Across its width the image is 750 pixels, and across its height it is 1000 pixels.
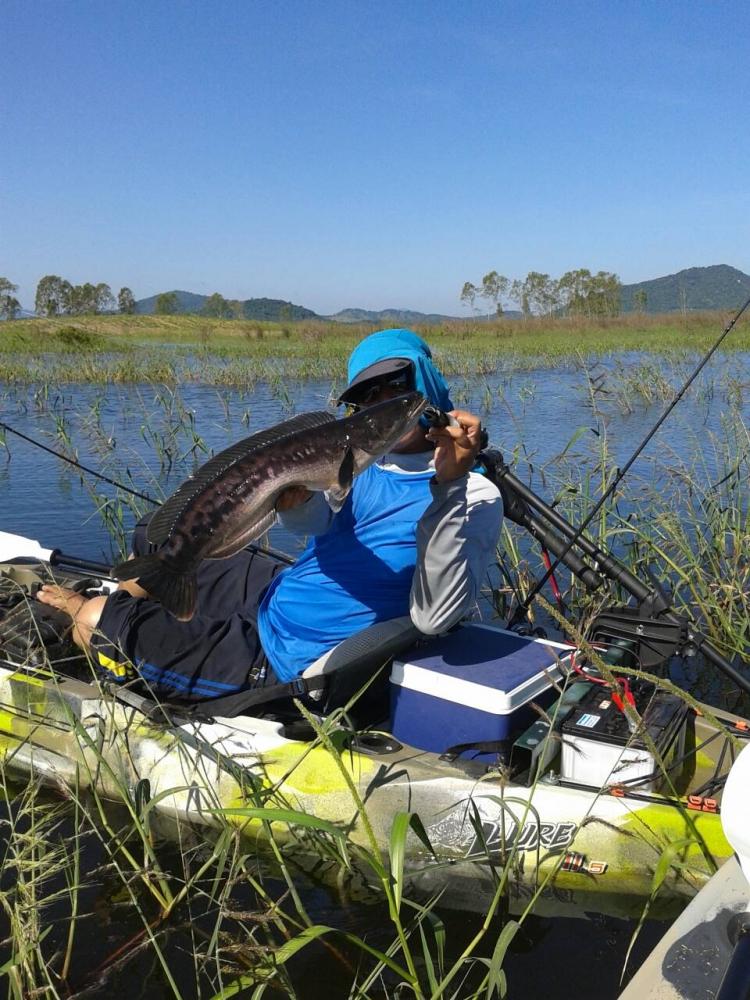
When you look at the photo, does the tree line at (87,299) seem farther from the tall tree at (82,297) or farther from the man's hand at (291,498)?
the man's hand at (291,498)

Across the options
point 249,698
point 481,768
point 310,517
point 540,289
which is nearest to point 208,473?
point 310,517

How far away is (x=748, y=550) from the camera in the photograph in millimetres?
5430

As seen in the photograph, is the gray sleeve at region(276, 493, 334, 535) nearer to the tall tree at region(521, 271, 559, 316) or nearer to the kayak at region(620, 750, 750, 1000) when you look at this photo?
the kayak at region(620, 750, 750, 1000)

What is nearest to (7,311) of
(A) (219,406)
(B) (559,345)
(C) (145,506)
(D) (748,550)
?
(B) (559,345)

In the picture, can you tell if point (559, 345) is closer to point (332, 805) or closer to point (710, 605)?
point (710, 605)

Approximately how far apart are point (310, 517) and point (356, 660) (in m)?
0.61

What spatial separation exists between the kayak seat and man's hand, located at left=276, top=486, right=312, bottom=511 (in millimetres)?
586

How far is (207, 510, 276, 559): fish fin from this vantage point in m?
3.01

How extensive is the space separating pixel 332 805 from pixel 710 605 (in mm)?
2885

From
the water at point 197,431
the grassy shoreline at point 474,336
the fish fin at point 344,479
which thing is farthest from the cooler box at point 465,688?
the grassy shoreline at point 474,336

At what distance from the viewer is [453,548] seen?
3.04m

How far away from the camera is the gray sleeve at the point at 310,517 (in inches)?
134

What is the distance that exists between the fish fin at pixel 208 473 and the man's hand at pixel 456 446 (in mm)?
387

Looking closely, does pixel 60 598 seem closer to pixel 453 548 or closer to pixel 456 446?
pixel 453 548
